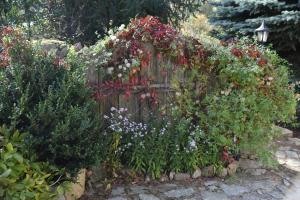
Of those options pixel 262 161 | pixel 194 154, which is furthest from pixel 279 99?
pixel 194 154

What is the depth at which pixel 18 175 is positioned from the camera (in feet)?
9.16

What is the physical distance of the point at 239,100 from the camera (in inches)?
162

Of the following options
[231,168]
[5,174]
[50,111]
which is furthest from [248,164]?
[5,174]

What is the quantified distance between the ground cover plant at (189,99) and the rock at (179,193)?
11.0 inches

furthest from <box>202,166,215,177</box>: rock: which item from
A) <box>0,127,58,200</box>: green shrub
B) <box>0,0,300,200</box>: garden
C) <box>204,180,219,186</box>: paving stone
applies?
<box>0,127,58,200</box>: green shrub

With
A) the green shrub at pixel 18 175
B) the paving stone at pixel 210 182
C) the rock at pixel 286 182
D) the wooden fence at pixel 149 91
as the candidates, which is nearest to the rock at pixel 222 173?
the paving stone at pixel 210 182

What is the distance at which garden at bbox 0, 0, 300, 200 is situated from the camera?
3084 millimetres

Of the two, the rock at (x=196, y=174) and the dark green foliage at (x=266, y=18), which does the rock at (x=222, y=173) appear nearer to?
the rock at (x=196, y=174)

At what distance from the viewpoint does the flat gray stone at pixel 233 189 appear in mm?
3764

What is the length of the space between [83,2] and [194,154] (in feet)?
19.3

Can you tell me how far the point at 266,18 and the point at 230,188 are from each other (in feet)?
11.7

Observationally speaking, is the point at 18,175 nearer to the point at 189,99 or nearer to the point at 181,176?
the point at 181,176

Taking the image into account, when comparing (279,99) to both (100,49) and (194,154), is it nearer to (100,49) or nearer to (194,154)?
(194,154)

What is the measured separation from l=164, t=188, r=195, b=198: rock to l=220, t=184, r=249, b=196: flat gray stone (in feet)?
1.15
